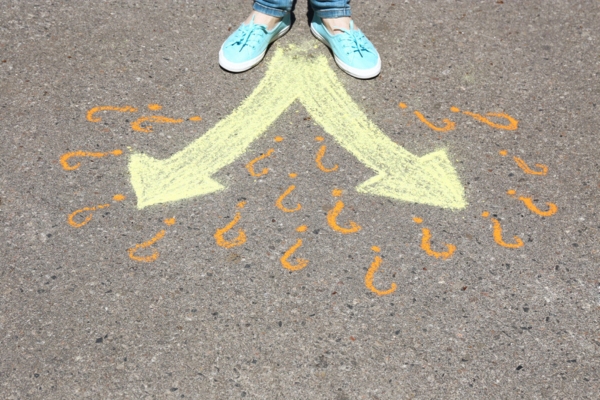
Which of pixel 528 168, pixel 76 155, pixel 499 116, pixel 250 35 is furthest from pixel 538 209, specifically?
pixel 76 155

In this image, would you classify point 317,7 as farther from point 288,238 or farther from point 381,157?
point 288,238

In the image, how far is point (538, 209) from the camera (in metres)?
2.47

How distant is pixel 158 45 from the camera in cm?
313

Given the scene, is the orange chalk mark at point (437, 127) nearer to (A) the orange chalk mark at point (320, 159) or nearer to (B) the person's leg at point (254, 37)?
(A) the orange chalk mark at point (320, 159)

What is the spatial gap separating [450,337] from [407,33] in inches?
73.7

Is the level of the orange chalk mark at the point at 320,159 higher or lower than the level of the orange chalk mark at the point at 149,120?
lower

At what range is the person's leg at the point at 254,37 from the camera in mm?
2994

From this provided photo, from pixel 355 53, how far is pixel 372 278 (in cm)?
132

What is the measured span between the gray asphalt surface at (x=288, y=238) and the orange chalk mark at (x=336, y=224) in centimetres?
3

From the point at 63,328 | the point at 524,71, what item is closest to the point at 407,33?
the point at 524,71

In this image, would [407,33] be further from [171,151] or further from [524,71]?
[171,151]

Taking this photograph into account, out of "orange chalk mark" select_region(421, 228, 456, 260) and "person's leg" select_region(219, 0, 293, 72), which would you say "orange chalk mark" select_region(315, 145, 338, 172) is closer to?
"orange chalk mark" select_region(421, 228, 456, 260)

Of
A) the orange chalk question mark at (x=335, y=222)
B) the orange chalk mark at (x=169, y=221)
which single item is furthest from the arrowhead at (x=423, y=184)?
the orange chalk mark at (x=169, y=221)

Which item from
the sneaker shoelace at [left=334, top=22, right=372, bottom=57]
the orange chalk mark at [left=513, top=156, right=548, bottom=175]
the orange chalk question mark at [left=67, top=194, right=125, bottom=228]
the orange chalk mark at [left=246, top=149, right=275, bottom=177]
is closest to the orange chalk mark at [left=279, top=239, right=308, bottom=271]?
the orange chalk mark at [left=246, top=149, right=275, bottom=177]
